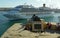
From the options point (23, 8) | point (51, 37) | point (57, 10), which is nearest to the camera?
point (51, 37)

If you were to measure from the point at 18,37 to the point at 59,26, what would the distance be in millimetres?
6460

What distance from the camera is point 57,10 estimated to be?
377 feet

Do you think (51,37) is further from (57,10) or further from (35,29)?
(57,10)

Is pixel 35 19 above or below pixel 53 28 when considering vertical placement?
above

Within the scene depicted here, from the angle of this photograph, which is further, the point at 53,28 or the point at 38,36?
the point at 53,28

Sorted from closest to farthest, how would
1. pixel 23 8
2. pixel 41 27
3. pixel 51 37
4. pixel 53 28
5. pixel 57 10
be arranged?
pixel 51 37 → pixel 41 27 → pixel 53 28 → pixel 23 8 → pixel 57 10

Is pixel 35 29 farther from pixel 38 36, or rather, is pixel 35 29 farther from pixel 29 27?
pixel 38 36

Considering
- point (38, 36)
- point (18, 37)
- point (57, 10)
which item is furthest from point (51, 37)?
point (57, 10)

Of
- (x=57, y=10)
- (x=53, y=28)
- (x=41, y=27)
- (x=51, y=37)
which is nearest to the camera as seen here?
(x=51, y=37)

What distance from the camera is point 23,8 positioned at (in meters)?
83.9

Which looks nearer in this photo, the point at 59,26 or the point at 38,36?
the point at 38,36

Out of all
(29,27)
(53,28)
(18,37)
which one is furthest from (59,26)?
(18,37)

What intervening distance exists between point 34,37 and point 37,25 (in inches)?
145

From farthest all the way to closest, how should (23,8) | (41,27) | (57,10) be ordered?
1. (57,10)
2. (23,8)
3. (41,27)
